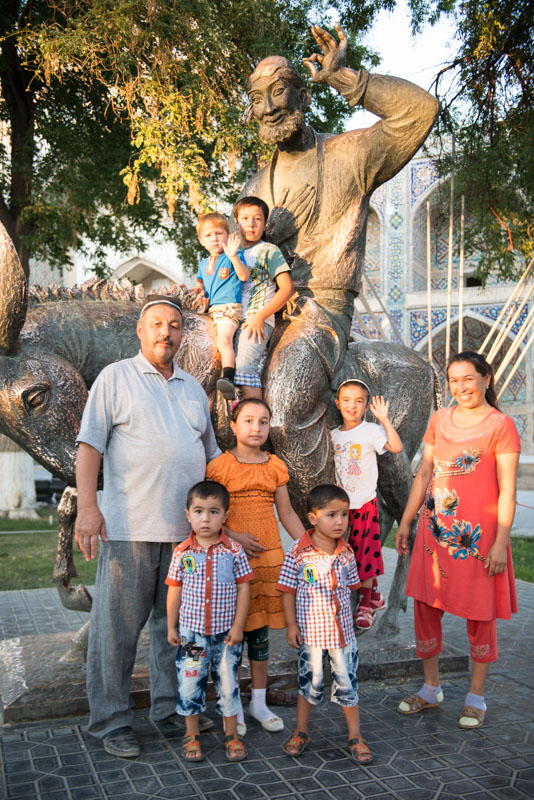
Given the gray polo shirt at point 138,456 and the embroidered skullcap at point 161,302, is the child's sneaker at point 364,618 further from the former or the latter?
the embroidered skullcap at point 161,302

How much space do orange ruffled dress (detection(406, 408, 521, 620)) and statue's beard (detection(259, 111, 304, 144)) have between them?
1.73m

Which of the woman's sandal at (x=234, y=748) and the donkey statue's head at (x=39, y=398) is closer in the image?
the woman's sandal at (x=234, y=748)

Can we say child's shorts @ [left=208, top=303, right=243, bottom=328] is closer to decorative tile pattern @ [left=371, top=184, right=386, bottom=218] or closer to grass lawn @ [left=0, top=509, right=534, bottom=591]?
grass lawn @ [left=0, top=509, right=534, bottom=591]

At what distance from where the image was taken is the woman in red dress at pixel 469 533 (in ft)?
10.9

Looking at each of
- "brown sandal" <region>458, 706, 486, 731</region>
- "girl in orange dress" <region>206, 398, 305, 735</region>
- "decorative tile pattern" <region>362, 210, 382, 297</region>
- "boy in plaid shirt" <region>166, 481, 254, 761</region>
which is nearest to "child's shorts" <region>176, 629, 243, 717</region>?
"boy in plaid shirt" <region>166, 481, 254, 761</region>

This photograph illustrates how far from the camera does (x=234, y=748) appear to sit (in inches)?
116

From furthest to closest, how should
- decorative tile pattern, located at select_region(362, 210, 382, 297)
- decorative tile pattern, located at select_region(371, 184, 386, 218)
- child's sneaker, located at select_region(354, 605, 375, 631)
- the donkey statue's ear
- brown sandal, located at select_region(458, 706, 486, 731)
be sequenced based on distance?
decorative tile pattern, located at select_region(362, 210, 382, 297), decorative tile pattern, located at select_region(371, 184, 386, 218), child's sneaker, located at select_region(354, 605, 375, 631), brown sandal, located at select_region(458, 706, 486, 731), the donkey statue's ear

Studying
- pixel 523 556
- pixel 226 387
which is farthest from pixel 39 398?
pixel 523 556

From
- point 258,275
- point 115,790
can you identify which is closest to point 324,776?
point 115,790

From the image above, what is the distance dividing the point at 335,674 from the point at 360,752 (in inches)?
12.3

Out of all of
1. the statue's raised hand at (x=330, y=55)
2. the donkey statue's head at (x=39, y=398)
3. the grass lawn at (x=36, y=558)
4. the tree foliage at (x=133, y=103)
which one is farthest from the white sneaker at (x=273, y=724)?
the tree foliage at (x=133, y=103)

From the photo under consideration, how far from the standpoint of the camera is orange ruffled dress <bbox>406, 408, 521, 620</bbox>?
335cm

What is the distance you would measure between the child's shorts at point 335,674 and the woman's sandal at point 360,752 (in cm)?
16

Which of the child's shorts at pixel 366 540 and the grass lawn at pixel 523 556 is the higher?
the child's shorts at pixel 366 540
